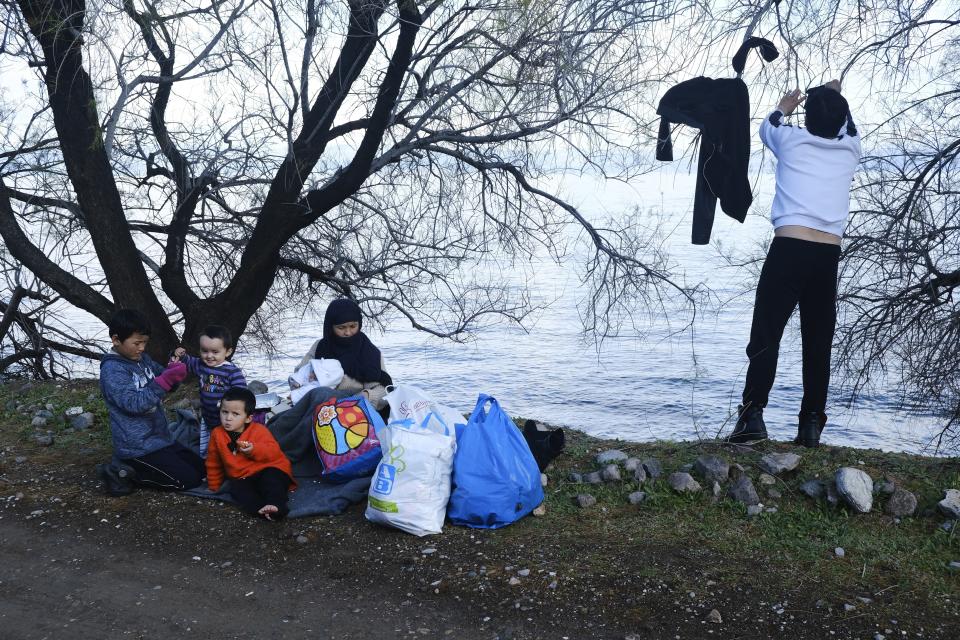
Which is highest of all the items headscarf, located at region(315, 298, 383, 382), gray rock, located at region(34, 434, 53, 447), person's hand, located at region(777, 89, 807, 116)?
person's hand, located at region(777, 89, 807, 116)

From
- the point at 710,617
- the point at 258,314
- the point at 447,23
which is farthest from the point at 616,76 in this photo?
the point at 258,314

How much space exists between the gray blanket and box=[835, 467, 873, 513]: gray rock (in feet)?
8.76

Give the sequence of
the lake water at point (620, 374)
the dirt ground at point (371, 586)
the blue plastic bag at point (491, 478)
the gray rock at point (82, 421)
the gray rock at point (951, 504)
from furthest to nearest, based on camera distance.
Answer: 1. the lake water at point (620, 374)
2. the gray rock at point (82, 421)
3. the blue plastic bag at point (491, 478)
4. the gray rock at point (951, 504)
5. the dirt ground at point (371, 586)

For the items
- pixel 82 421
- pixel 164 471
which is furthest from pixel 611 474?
pixel 82 421

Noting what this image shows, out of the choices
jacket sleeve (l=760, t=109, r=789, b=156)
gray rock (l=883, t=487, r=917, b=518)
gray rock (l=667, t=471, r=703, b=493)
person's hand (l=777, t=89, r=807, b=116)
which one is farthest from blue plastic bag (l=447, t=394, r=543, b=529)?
person's hand (l=777, t=89, r=807, b=116)

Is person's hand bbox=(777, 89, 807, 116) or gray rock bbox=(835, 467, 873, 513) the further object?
person's hand bbox=(777, 89, 807, 116)

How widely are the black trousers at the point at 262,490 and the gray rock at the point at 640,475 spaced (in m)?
2.05

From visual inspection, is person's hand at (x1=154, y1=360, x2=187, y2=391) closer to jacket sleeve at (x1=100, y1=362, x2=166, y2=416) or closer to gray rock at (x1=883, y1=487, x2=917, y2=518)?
jacket sleeve at (x1=100, y1=362, x2=166, y2=416)

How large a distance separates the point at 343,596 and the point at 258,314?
22.1 ft

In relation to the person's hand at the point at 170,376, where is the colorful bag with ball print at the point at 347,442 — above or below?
below

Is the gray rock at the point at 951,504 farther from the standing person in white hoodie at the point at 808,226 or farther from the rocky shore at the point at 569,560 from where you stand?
the standing person in white hoodie at the point at 808,226

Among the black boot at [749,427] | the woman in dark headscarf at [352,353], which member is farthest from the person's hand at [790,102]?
the woman in dark headscarf at [352,353]

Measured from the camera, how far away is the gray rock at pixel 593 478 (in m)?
4.79

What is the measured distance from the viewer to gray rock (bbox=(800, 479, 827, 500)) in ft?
14.2
